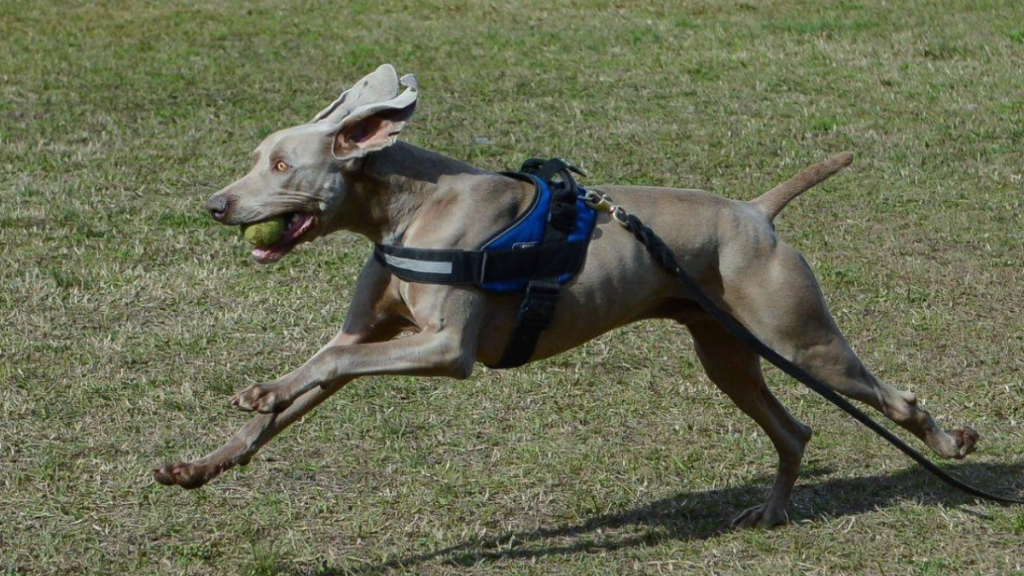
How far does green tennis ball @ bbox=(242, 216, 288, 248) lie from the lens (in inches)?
191

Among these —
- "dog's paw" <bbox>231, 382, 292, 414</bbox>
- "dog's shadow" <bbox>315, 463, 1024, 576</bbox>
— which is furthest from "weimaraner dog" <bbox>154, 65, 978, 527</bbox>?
"dog's shadow" <bbox>315, 463, 1024, 576</bbox>

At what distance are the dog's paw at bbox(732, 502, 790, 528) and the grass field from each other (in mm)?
88

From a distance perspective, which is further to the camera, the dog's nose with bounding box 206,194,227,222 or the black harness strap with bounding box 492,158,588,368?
the black harness strap with bounding box 492,158,588,368

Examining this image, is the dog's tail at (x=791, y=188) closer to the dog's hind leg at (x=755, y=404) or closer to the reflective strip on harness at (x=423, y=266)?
A: the dog's hind leg at (x=755, y=404)

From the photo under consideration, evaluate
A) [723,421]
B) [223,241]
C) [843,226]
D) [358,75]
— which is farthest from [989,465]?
[358,75]

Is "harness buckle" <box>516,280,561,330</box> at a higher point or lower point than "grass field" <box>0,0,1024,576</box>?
higher

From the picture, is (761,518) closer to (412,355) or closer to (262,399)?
(412,355)

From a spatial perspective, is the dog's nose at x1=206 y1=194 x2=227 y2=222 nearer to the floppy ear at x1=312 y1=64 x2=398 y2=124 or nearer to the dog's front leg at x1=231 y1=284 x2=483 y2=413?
the floppy ear at x1=312 y1=64 x2=398 y2=124

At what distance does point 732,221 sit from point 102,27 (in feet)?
36.8

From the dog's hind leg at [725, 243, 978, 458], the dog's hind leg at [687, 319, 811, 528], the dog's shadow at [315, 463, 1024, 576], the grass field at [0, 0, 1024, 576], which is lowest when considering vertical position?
the grass field at [0, 0, 1024, 576]

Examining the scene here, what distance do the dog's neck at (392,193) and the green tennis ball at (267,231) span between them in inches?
8.1

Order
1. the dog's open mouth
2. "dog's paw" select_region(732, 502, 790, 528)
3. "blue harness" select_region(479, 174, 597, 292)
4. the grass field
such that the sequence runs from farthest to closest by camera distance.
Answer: "dog's paw" select_region(732, 502, 790, 528) < the grass field < "blue harness" select_region(479, 174, 597, 292) < the dog's open mouth

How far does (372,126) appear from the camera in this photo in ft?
16.1

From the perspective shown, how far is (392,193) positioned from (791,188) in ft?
5.52
